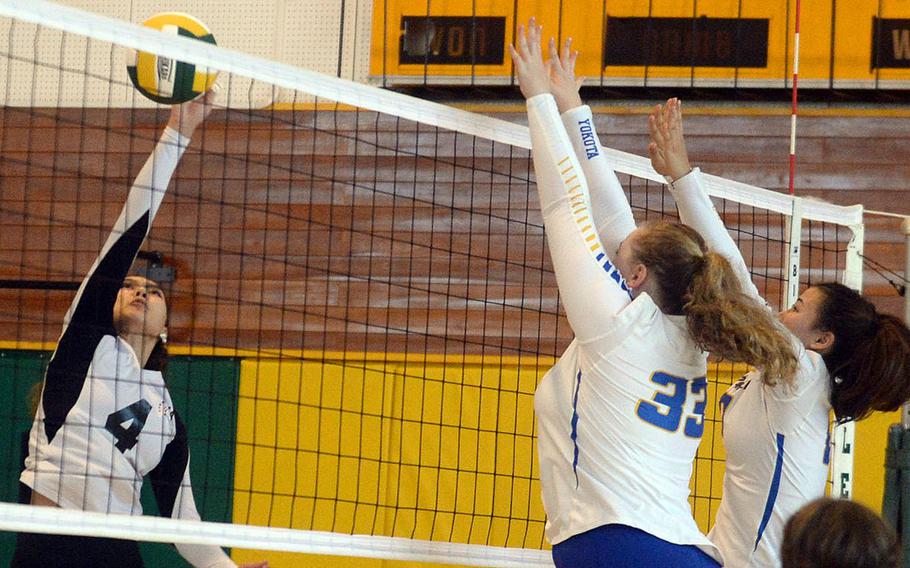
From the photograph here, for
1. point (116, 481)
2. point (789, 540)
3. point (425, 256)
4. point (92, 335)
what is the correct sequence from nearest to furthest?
point (789, 540), point (92, 335), point (116, 481), point (425, 256)

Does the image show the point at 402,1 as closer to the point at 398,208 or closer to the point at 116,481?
the point at 398,208

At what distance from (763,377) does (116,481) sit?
1999 millimetres

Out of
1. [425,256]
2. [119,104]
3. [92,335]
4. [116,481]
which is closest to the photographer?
[92,335]

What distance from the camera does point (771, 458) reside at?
10.2 feet

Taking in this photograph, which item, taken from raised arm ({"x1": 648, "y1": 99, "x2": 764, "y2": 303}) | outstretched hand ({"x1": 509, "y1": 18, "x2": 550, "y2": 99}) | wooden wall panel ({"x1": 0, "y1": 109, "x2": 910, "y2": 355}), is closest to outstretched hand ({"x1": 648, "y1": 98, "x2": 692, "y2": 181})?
raised arm ({"x1": 648, "y1": 99, "x2": 764, "y2": 303})

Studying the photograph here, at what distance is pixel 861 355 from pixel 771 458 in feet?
1.18

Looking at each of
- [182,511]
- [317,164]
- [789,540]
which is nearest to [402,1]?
[317,164]

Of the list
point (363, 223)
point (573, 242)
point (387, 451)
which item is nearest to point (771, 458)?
point (573, 242)

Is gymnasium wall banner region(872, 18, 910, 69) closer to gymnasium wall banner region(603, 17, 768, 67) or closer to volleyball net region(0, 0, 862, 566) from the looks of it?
gymnasium wall banner region(603, 17, 768, 67)

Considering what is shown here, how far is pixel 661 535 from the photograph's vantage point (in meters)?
2.58

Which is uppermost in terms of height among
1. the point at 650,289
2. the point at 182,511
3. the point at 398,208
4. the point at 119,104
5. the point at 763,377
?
the point at 119,104

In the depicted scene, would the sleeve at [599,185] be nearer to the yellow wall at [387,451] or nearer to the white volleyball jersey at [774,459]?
the white volleyball jersey at [774,459]

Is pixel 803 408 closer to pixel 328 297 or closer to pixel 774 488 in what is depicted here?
pixel 774 488

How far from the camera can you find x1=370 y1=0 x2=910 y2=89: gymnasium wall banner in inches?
268
